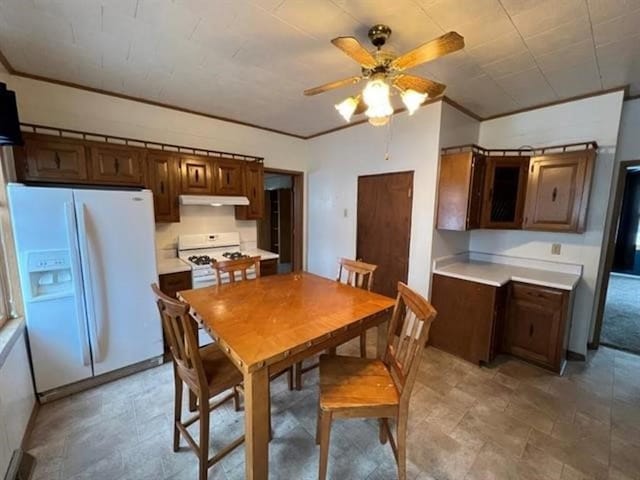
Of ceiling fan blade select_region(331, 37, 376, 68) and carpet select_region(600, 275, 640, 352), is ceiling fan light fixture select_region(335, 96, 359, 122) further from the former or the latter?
carpet select_region(600, 275, 640, 352)

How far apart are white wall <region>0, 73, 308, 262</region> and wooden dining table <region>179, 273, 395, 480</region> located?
1625mm

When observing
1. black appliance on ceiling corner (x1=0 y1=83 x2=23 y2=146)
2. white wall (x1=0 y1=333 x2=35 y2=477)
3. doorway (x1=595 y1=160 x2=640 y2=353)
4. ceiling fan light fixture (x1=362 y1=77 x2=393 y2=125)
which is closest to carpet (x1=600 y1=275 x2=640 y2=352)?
doorway (x1=595 y1=160 x2=640 y2=353)

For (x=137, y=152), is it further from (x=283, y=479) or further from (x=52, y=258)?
(x=283, y=479)

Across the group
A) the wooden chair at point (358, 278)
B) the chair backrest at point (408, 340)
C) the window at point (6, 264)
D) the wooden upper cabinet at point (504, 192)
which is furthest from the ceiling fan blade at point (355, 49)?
the window at point (6, 264)

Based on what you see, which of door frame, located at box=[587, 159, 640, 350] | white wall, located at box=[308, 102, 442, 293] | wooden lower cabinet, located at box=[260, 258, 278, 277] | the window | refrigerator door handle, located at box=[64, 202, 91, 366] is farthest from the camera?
wooden lower cabinet, located at box=[260, 258, 278, 277]

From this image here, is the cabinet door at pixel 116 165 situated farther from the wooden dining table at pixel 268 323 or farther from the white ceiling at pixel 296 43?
the wooden dining table at pixel 268 323

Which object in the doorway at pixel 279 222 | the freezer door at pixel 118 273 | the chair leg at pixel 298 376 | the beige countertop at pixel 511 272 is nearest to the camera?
the freezer door at pixel 118 273

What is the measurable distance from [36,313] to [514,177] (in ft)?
14.6

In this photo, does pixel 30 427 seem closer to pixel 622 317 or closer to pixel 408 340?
pixel 408 340

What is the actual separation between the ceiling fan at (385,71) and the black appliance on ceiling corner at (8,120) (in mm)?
1926

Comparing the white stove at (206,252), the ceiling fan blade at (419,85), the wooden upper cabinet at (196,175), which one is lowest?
the white stove at (206,252)

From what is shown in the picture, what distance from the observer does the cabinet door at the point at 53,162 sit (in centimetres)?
224

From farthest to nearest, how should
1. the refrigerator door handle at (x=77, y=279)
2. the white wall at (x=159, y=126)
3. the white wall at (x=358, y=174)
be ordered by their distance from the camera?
the white wall at (x=358, y=174)
the white wall at (x=159, y=126)
the refrigerator door handle at (x=77, y=279)

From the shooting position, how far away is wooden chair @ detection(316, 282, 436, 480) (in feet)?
4.58
